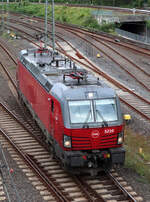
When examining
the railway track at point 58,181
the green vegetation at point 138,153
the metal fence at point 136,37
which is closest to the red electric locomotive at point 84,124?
the railway track at point 58,181

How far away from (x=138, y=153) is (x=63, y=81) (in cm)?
402

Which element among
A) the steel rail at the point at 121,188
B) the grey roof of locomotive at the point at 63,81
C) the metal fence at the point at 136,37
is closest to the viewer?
the steel rail at the point at 121,188

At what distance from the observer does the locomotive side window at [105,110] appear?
41.1 feet

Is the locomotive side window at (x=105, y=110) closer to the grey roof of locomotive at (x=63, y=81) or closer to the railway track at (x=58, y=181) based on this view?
the grey roof of locomotive at (x=63, y=81)

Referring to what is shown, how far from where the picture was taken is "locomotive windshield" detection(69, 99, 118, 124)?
12.4 metres

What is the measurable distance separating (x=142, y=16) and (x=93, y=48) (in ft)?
60.3

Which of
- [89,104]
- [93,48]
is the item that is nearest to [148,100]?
[89,104]

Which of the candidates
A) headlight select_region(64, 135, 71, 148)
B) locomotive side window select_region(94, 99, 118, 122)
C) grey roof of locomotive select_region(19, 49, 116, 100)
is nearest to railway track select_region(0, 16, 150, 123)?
grey roof of locomotive select_region(19, 49, 116, 100)

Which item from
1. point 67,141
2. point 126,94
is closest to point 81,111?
point 67,141

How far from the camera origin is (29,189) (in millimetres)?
12227

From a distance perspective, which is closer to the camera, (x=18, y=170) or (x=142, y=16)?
(x=18, y=170)

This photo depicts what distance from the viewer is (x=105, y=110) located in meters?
12.6

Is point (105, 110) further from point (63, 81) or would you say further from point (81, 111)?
point (63, 81)

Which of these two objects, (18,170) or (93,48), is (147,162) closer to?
(18,170)
